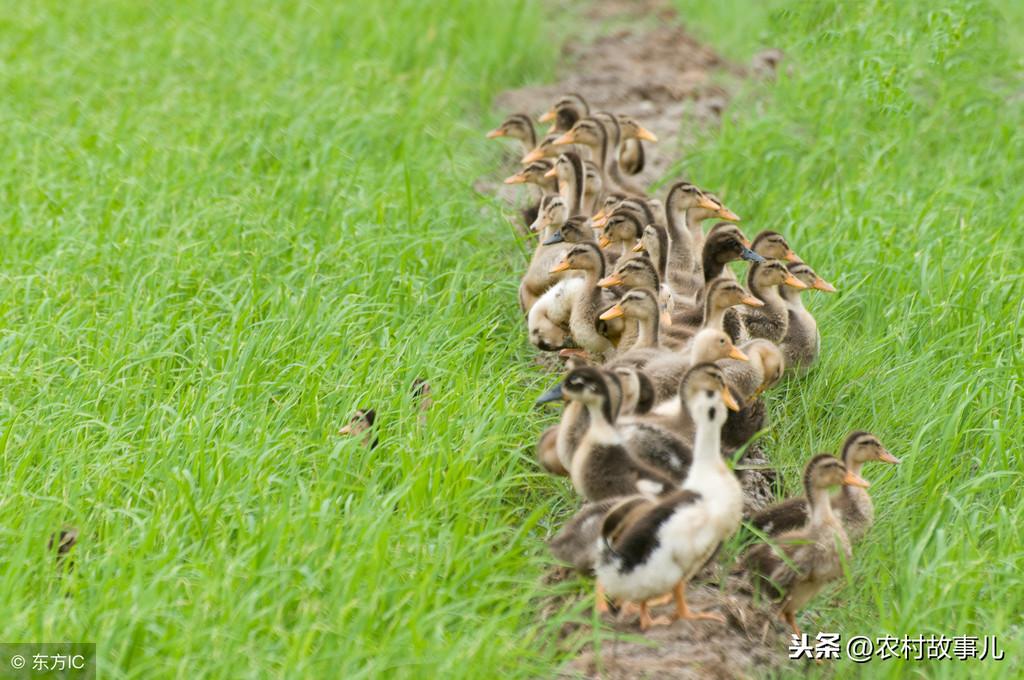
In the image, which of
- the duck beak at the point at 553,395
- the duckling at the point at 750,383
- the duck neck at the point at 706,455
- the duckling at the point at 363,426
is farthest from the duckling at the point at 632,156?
the duck neck at the point at 706,455

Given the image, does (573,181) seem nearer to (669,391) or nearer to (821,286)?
(821,286)

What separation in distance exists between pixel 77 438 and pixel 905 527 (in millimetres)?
3121

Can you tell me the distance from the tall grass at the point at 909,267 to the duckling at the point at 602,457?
2.80 ft

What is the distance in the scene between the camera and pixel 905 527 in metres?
5.00

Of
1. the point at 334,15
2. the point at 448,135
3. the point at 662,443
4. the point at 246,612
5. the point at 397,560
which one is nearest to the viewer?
the point at 246,612

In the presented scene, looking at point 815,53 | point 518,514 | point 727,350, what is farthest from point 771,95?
point 518,514

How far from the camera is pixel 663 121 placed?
9.82 meters

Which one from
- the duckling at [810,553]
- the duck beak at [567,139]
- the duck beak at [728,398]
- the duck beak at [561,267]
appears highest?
the duck beak at [728,398]

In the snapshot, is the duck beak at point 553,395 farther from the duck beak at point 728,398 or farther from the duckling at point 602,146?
the duckling at point 602,146

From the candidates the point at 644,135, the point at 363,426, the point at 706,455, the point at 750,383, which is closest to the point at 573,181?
the point at 644,135

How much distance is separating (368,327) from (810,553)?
2.56 m

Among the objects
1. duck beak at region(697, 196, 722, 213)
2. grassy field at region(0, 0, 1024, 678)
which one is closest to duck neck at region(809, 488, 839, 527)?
grassy field at region(0, 0, 1024, 678)

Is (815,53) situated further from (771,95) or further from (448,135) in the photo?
(448,135)

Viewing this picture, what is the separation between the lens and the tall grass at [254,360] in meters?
4.11
